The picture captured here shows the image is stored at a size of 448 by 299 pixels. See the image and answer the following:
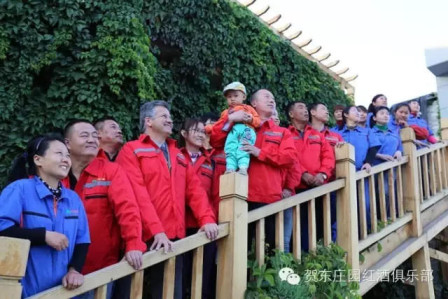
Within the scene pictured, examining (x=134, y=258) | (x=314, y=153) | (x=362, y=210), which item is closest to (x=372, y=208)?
(x=362, y=210)

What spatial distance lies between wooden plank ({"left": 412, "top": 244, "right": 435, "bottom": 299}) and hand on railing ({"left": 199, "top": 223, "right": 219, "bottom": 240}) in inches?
139

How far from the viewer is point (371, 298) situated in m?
7.72

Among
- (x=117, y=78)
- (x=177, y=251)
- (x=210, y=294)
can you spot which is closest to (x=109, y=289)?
(x=177, y=251)

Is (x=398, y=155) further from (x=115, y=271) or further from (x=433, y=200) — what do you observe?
(x=115, y=271)

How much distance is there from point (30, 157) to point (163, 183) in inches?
32.7

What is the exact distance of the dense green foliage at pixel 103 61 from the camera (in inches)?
214

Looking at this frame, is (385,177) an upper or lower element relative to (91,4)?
lower

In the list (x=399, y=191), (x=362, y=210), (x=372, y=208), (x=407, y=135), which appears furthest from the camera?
(x=407, y=135)

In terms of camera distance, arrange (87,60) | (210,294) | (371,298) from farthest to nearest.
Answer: (371,298), (87,60), (210,294)

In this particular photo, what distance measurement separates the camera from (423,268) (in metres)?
5.89

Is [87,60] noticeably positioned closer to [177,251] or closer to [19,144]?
[19,144]

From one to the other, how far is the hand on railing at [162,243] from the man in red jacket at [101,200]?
4.5 inches

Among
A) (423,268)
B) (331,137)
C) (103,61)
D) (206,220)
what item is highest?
(103,61)

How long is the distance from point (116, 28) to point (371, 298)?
528 centimetres
